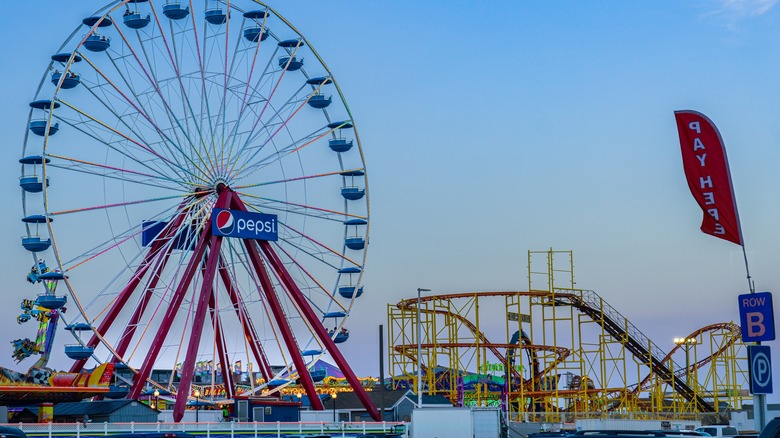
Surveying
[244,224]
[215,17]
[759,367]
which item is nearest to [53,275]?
[244,224]

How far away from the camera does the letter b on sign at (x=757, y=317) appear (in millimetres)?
23547

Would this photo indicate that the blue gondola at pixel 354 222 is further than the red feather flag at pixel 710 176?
Yes

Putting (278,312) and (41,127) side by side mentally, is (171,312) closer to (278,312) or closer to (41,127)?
(278,312)

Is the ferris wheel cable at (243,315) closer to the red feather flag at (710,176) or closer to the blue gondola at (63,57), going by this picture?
the blue gondola at (63,57)

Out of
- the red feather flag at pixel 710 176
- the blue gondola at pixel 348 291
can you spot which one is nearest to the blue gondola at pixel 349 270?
the blue gondola at pixel 348 291

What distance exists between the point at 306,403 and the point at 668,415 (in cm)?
2222

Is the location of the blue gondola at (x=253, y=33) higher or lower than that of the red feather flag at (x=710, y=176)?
higher

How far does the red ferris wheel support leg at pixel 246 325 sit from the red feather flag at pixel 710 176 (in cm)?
2871

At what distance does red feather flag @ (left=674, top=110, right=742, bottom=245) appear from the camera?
84.3 ft

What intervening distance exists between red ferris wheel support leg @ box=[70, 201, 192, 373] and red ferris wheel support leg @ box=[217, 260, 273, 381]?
274 centimetres

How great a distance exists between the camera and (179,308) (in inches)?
1971

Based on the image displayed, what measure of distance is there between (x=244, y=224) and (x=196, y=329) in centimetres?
509

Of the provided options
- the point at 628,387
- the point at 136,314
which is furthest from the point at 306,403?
the point at 136,314

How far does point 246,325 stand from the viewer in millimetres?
53406
